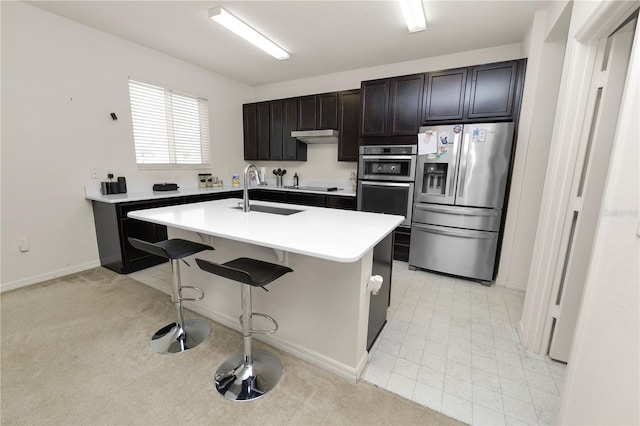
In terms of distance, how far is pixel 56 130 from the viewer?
110 inches

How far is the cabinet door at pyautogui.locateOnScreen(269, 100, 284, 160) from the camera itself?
4547 mm

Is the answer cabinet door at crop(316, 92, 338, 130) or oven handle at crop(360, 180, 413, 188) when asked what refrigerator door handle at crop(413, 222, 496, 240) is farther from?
cabinet door at crop(316, 92, 338, 130)

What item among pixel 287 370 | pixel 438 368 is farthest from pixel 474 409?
pixel 287 370

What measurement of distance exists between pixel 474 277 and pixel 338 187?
7.84 feet

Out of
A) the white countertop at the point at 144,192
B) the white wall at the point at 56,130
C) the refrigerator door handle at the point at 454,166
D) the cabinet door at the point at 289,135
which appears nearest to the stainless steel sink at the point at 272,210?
the white countertop at the point at 144,192

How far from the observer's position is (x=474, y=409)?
1410 mm

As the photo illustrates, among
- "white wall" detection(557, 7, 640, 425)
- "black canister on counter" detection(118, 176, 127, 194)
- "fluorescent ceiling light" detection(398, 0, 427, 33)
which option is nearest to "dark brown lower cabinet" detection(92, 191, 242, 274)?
"black canister on counter" detection(118, 176, 127, 194)

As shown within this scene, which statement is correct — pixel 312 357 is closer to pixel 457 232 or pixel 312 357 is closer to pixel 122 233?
pixel 457 232

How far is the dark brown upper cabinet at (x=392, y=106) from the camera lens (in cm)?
324

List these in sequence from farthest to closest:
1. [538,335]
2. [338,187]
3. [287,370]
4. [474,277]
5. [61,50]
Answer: [338,187], [474,277], [61,50], [538,335], [287,370]

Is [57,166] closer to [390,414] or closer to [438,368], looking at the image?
[390,414]

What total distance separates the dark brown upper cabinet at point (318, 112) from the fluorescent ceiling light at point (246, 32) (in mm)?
780

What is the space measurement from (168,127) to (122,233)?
172 cm

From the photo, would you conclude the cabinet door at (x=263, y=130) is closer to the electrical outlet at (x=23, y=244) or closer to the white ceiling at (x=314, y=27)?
the white ceiling at (x=314, y=27)
